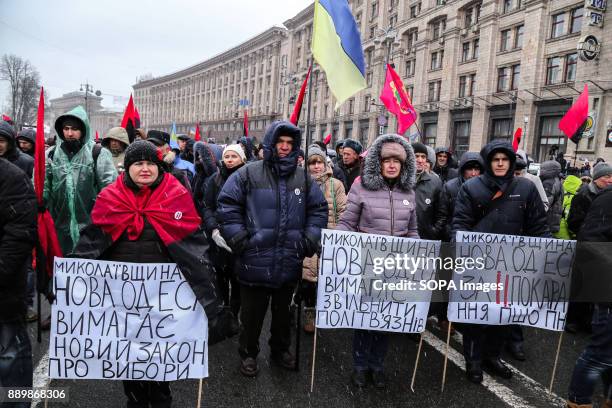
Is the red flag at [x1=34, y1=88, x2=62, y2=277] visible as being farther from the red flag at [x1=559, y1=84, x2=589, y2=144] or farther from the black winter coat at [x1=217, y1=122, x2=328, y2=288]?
the red flag at [x1=559, y1=84, x2=589, y2=144]

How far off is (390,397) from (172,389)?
1755 millimetres

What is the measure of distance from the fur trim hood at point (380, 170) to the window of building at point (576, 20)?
30.1 metres

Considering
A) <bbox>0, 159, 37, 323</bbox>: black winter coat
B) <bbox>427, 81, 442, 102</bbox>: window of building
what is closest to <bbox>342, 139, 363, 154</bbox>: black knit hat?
<bbox>0, 159, 37, 323</bbox>: black winter coat

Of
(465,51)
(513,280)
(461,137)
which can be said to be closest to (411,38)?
(465,51)

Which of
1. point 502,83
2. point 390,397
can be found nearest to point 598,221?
point 390,397

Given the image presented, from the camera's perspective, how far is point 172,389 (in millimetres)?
3342

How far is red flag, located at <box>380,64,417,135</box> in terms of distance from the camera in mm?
7926

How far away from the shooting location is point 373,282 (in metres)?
3.59

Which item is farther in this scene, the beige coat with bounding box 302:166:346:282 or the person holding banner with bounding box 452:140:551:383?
the beige coat with bounding box 302:166:346:282

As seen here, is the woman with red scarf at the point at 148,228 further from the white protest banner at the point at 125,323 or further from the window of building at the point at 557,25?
the window of building at the point at 557,25

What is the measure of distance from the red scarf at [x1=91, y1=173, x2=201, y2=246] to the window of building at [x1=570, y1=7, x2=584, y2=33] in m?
32.0

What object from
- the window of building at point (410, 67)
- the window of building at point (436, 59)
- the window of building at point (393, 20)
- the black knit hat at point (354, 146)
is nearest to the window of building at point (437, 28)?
the window of building at point (436, 59)

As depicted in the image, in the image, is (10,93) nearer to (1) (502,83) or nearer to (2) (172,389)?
(1) (502,83)

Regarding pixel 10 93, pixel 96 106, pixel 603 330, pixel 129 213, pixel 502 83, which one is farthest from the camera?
pixel 96 106
